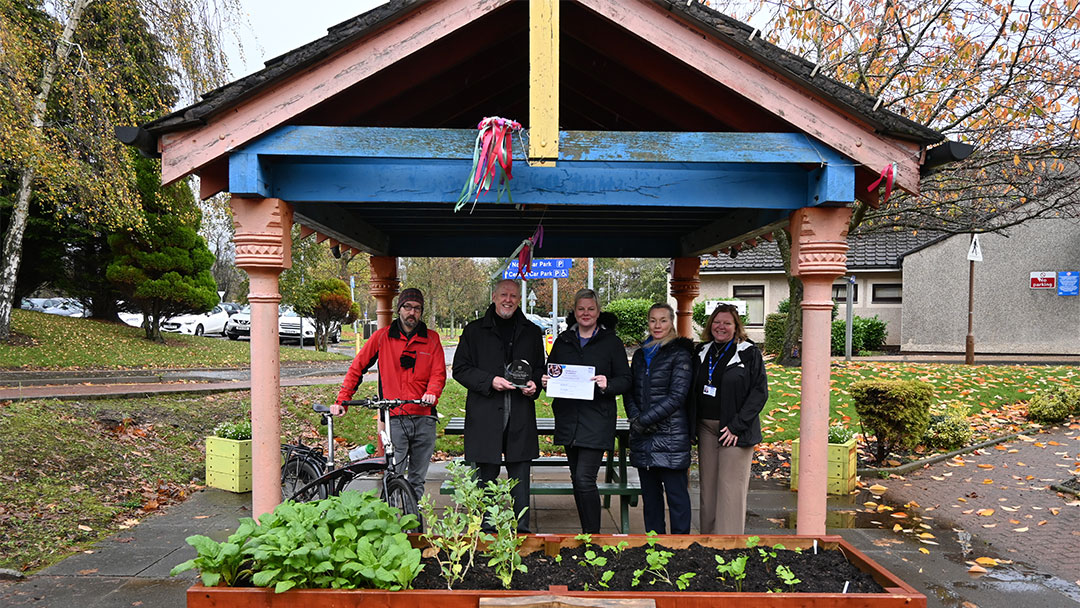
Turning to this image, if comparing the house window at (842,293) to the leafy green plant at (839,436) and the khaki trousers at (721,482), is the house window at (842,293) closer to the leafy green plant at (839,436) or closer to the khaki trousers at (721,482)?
the leafy green plant at (839,436)

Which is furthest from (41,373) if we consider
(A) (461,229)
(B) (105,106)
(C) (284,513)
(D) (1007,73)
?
(D) (1007,73)

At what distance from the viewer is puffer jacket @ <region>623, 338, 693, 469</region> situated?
13.9ft

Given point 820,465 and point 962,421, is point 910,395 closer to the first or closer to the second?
point 962,421

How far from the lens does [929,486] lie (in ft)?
22.7

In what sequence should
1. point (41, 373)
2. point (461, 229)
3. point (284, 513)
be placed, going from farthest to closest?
1. point (41, 373)
2. point (461, 229)
3. point (284, 513)

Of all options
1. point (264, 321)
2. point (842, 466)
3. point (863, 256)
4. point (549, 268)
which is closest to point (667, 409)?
point (264, 321)

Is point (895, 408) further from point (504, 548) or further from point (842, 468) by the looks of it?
point (504, 548)

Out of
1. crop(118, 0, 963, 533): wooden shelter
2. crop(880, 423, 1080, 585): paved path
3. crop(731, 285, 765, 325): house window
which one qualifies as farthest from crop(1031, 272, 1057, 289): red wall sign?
crop(118, 0, 963, 533): wooden shelter

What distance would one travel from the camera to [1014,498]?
650 cm

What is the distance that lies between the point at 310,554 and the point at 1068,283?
79.3 ft

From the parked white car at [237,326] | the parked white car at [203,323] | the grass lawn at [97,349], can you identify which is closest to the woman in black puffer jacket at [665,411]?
the grass lawn at [97,349]

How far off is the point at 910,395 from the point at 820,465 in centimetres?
397

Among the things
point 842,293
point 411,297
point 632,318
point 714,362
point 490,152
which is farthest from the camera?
point 632,318

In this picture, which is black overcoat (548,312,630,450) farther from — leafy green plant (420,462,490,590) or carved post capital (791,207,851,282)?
carved post capital (791,207,851,282)
